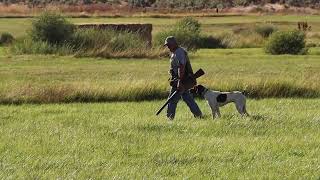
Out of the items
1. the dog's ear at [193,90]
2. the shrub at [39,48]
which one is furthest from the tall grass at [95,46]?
the dog's ear at [193,90]

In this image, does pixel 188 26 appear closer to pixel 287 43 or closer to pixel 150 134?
pixel 287 43

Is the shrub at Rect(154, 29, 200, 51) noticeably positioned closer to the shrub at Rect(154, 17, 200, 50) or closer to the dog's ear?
the shrub at Rect(154, 17, 200, 50)

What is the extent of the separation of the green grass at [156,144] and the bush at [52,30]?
24.9 meters

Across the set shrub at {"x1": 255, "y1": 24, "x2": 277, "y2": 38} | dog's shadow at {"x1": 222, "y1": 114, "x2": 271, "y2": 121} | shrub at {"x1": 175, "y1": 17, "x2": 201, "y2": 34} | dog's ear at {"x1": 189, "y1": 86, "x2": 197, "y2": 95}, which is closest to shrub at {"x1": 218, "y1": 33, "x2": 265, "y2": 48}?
shrub at {"x1": 255, "y1": 24, "x2": 277, "y2": 38}

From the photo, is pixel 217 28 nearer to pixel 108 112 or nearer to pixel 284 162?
pixel 108 112

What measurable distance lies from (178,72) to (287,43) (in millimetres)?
29573

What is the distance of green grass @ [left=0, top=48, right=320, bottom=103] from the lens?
2042cm

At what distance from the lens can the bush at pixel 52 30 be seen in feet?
138

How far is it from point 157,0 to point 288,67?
301ft

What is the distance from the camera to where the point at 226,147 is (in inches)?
474

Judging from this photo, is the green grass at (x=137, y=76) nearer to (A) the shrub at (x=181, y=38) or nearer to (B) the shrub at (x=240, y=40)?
(A) the shrub at (x=181, y=38)

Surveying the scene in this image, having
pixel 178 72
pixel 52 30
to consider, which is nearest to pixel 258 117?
pixel 178 72

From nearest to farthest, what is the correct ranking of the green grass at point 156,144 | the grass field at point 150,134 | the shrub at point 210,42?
the green grass at point 156,144, the grass field at point 150,134, the shrub at point 210,42

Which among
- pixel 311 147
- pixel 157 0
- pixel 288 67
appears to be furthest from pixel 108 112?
pixel 157 0
